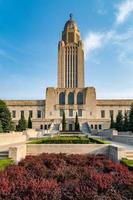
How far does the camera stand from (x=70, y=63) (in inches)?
2687

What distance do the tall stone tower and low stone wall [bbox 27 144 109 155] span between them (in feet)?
181

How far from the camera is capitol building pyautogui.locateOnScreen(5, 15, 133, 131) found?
59.0 meters

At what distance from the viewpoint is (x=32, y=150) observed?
37.8 ft

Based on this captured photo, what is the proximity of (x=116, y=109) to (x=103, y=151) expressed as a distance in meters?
53.0

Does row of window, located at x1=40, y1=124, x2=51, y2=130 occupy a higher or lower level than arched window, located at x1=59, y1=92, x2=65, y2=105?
lower

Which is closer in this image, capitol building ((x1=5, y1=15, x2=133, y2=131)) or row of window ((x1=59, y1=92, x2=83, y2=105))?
capitol building ((x1=5, y1=15, x2=133, y2=131))

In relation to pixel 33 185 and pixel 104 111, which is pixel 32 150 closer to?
pixel 33 185

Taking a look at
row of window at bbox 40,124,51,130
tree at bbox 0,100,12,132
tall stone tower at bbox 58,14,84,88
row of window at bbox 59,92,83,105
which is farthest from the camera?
tall stone tower at bbox 58,14,84,88

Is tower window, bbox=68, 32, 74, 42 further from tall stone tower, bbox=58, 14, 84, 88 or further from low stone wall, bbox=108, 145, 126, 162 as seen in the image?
low stone wall, bbox=108, 145, 126, 162

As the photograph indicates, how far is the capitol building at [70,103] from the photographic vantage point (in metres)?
59.0

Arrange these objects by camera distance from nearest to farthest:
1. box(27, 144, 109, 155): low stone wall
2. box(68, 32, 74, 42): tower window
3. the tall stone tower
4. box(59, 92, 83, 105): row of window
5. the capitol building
Answer: box(27, 144, 109, 155): low stone wall, the capitol building, box(59, 92, 83, 105): row of window, the tall stone tower, box(68, 32, 74, 42): tower window

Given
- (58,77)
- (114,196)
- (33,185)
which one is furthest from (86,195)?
(58,77)

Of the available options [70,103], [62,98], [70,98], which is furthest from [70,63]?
[70,103]

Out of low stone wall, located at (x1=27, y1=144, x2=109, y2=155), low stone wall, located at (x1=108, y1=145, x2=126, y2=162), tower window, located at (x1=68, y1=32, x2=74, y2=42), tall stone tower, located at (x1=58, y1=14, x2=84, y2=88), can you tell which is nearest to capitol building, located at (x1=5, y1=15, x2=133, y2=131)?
tall stone tower, located at (x1=58, y1=14, x2=84, y2=88)
